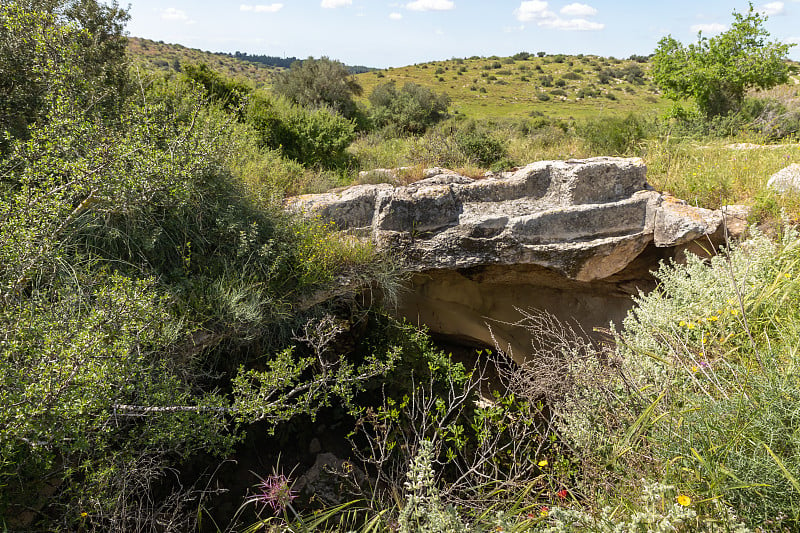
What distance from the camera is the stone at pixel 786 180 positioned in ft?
15.5

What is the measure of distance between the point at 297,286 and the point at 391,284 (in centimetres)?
97

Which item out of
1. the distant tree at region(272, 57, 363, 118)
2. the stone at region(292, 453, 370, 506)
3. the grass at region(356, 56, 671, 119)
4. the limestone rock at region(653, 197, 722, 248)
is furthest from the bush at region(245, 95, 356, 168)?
the grass at region(356, 56, 671, 119)

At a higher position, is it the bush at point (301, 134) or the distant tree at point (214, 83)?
the distant tree at point (214, 83)

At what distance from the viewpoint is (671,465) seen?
2.01m

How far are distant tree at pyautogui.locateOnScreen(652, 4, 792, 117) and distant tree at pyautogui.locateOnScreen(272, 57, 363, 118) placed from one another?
370 inches

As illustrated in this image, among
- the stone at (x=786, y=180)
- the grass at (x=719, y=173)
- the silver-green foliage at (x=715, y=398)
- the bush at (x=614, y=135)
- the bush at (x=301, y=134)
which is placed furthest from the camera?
the bush at (x=614, y=135)

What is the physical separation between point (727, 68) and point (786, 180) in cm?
651

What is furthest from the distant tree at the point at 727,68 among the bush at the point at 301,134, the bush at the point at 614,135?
the bush at the point at 301,134

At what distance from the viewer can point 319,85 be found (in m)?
15.5

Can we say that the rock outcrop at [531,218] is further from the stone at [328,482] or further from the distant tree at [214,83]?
the distant tree at [214,83]

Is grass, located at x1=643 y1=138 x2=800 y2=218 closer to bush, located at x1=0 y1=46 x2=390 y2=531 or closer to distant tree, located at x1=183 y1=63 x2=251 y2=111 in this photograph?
bush, located at x1=0 y1=46 x2=390 y2=531

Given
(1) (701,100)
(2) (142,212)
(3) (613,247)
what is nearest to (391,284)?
(2) (142,212)

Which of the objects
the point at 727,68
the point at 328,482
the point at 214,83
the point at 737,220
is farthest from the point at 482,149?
the point at 727,68

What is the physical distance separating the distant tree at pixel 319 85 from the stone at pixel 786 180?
1174cm
